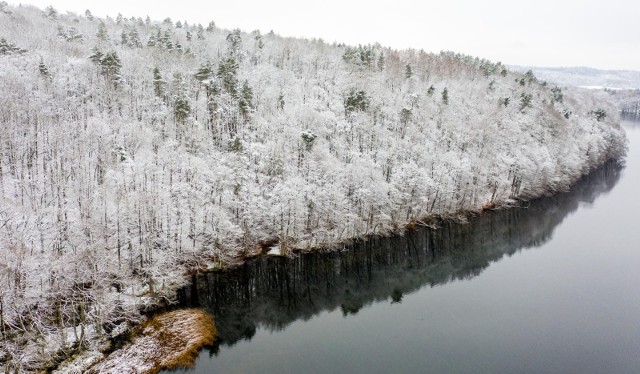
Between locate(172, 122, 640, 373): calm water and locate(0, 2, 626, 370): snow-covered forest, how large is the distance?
5895 millimetres

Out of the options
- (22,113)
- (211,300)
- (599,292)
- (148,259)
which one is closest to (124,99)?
(22,113)

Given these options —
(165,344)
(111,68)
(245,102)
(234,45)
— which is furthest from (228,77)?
→ (165,344)

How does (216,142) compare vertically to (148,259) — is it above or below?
above

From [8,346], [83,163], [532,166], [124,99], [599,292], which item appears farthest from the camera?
[532,166]

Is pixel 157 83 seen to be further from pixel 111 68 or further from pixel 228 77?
pixel 228 77

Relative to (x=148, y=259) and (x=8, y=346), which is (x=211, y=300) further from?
(x=8, y=346)

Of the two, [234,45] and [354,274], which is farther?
[234,45]

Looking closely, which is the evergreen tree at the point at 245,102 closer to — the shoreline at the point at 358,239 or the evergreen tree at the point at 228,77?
the evergreen tree at the point at 228,77

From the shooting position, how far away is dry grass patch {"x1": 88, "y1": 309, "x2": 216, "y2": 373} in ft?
94.9

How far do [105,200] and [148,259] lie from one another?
9.43 meters

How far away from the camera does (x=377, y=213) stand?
58.3m

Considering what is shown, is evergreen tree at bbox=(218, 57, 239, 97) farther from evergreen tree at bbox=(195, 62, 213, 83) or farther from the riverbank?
the riverbank

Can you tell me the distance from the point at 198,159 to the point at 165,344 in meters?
28.9

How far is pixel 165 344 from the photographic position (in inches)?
1249
